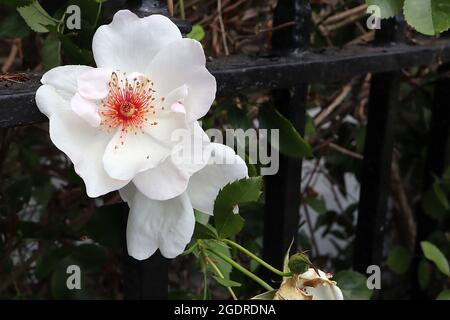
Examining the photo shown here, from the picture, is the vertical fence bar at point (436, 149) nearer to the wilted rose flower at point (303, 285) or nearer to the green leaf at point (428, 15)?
the green leaf at point (428, 15)

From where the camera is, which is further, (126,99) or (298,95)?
(298,95)

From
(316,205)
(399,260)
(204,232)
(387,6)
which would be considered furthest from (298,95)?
(399,260)

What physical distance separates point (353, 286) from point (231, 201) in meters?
0.55

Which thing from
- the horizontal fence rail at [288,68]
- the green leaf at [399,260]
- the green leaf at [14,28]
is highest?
the green leaf at [14,28]

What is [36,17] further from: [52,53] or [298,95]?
A: [298,95]

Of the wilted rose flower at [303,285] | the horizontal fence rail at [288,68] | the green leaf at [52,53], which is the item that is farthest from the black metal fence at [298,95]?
the wilted rose flower at [303,285]

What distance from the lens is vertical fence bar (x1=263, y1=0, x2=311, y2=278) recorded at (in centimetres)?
95

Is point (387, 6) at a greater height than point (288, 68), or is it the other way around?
point (387, 6)

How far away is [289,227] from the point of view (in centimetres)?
106

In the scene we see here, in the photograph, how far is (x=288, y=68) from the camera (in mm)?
904

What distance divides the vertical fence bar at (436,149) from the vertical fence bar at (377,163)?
11.5 inches

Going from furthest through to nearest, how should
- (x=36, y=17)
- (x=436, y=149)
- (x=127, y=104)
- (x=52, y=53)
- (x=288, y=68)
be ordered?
(x=436, y=149), (x=288, y=68), (x=52, y=53), (x=36, y=17), (x=127, y=104)

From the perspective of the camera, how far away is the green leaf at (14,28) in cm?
87
